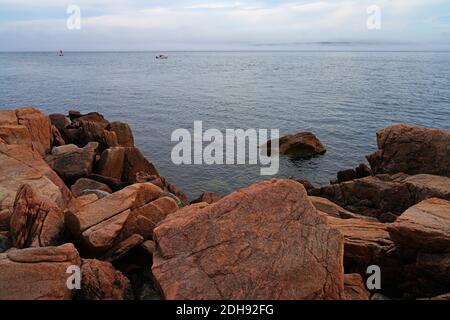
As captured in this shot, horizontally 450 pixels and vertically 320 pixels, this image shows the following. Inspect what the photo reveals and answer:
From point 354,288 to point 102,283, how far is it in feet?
20.6

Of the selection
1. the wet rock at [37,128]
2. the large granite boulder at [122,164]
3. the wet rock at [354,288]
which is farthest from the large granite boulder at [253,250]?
the wet rock at [37,128]

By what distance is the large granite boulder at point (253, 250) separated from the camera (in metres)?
8.63

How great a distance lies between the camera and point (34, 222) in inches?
455

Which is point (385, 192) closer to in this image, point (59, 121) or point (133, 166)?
point (133, 166)

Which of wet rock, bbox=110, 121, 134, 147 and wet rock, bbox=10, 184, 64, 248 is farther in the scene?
wet rock, bbox=110, 121, 134, 147

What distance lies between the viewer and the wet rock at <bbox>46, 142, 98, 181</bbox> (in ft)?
69.3

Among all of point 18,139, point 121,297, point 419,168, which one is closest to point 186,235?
point 121,297

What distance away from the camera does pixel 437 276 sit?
10.9 metres

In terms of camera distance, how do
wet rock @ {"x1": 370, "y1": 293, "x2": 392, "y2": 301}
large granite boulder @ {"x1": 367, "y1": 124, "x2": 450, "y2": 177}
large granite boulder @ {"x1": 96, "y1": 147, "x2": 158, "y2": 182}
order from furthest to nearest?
large granite boulder @ {"x1": 96, "y1": 147, "x2": 158, "y2": 182}, large granite boulder @ {"x1": 367, "y1": 124, "x2": 450, "y2": 177}, wet rock @ {"x1": 370, "y1": 293, "x2": 392, "y2": 301}

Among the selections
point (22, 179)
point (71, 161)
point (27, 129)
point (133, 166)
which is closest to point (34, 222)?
point (22, 179)

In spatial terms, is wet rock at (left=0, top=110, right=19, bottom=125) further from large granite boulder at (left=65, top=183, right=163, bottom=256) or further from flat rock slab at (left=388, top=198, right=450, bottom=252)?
flat rock slab at (left=388, top=198, right=450, bottom=252)

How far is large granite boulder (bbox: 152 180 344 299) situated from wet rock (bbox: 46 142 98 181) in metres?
12.5

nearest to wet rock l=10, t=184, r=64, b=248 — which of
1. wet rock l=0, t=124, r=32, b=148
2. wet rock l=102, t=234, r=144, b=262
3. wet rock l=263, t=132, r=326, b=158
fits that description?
wet rock l=102, t=234, r=144, b=262

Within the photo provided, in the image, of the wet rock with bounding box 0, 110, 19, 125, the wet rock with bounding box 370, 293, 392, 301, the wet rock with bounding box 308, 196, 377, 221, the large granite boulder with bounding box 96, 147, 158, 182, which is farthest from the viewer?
the large granite boulder with bounding box 96, 147, 158, 182
